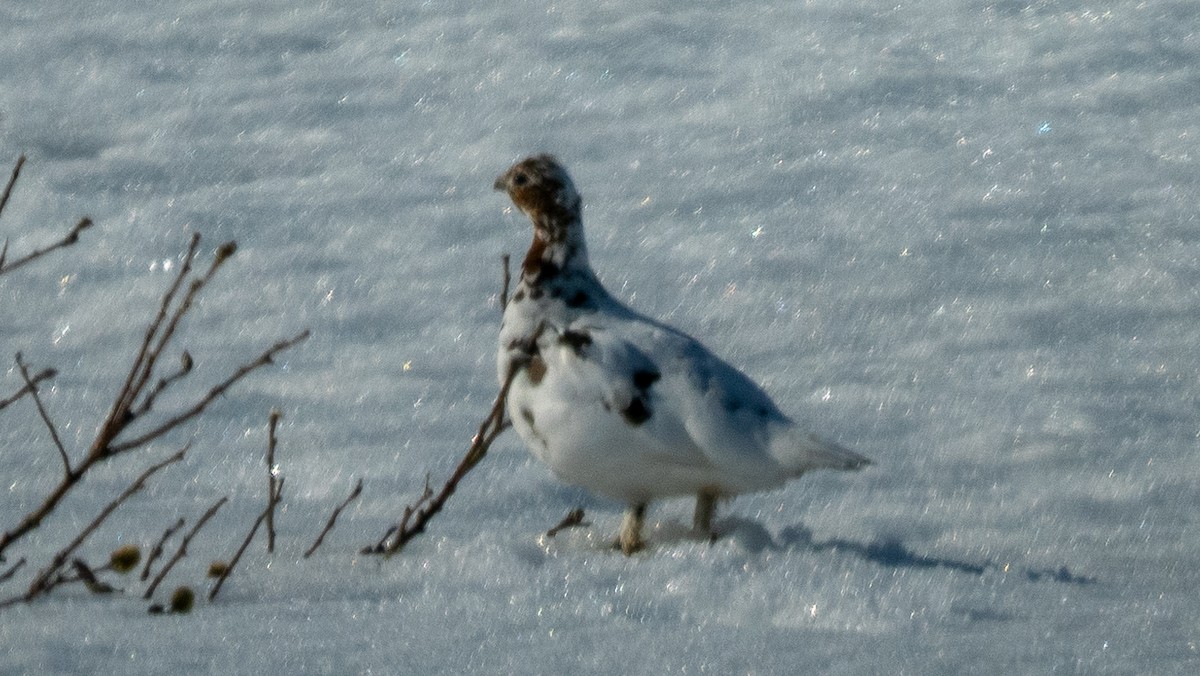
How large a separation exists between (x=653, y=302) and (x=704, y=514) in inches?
91.1

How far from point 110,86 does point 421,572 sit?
4855mm

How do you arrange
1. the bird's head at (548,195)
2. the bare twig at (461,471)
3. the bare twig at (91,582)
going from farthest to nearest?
the bird's head at (548,195), the bare twig at (461,471), the bare twig at (91,582)

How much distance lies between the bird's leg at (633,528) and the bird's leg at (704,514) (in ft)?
0.38

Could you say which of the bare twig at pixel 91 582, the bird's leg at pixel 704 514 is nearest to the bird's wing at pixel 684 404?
the bird's leg at pixel 704 514

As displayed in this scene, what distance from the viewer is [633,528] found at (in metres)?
3.57

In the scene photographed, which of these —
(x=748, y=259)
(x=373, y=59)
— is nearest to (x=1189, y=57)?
(x=748, y=259)

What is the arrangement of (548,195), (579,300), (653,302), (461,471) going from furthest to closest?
(653,302)
(548,195)
(579,300)
(461,471)

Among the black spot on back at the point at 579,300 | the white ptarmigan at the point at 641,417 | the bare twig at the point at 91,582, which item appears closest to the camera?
the bare twig at the point at 91,582

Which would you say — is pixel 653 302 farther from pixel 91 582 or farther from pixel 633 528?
pixel 91 582

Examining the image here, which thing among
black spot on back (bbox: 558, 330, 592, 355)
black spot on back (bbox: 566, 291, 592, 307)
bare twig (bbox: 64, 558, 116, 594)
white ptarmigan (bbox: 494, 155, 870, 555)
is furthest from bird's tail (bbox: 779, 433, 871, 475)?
bare twig (bbox: 64, 558, 116, 594)

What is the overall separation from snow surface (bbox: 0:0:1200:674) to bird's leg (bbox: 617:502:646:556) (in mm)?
88

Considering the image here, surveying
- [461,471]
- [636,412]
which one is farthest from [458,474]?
[636,412]

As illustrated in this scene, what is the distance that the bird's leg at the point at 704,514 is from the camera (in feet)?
11.8

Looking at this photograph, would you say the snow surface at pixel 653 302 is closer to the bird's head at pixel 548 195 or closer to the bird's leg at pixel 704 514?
the bird's leg at pixel 704 514
